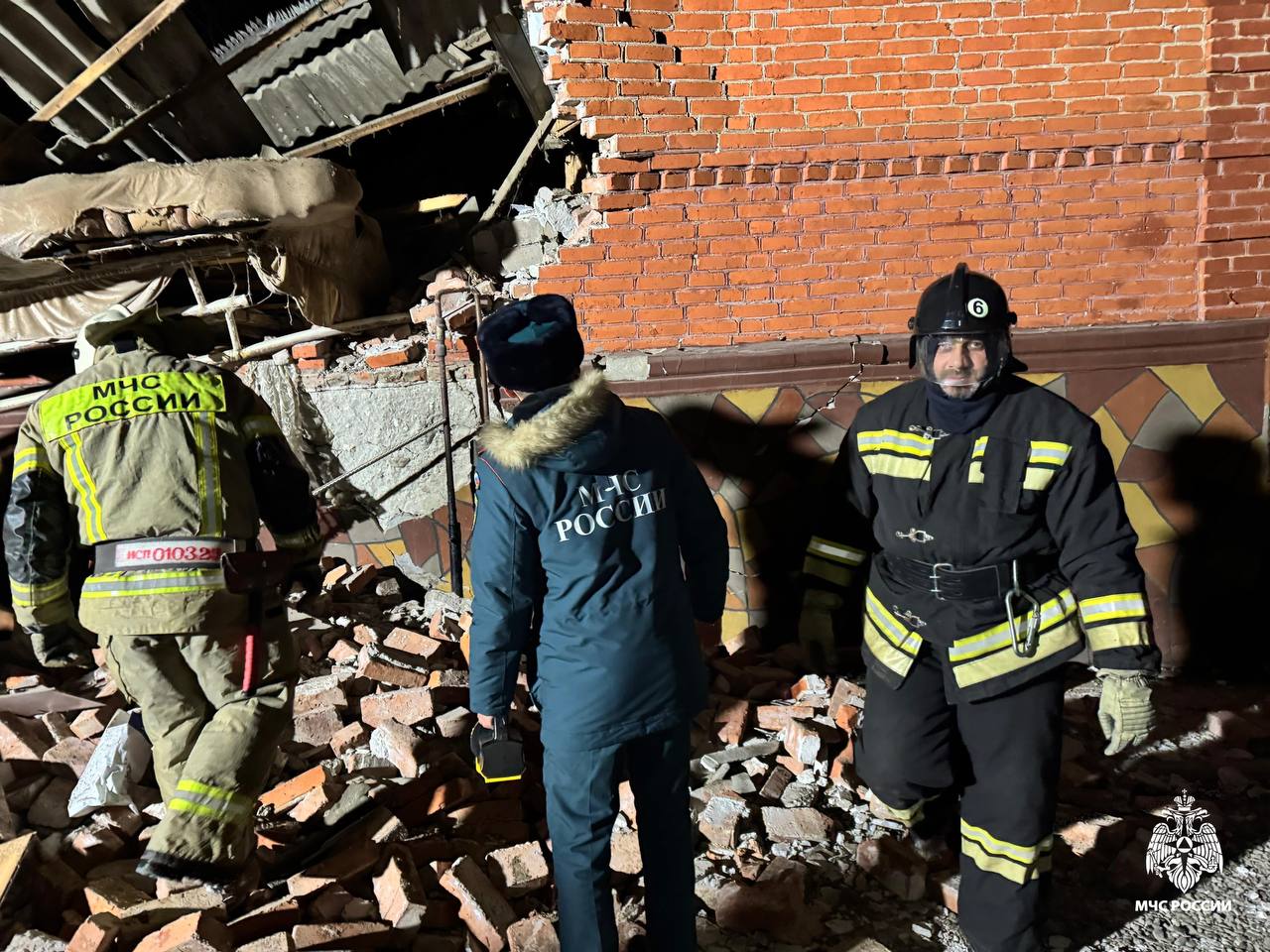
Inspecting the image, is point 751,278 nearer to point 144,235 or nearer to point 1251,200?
point 1251,200

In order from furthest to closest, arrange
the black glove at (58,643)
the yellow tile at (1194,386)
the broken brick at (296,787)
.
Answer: the yellow tile at (1194,386) < the broken brick at (296,787) < the black glove at (58,643)

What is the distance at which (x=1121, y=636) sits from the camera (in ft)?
8.20

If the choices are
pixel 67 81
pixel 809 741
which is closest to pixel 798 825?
pixel 809 741

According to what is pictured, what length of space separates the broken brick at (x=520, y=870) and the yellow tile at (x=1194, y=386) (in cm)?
382

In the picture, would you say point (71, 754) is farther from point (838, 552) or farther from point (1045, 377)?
point (1045, 377)

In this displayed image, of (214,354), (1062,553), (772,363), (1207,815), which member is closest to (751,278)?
(772,363)

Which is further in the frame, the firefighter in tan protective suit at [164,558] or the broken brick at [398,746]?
the broken brick at [398,746]

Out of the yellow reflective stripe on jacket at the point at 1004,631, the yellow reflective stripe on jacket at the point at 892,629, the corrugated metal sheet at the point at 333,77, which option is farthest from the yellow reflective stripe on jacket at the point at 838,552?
the corrugated metal sheet at the point at 333,77

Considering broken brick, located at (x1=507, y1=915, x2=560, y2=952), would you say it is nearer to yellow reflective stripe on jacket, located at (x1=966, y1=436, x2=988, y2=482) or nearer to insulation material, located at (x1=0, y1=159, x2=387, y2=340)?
yellow reflective stripe on jacket, located at (x1=966, y1=436, x2=988, y2=482)

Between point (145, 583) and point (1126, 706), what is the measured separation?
10.5 feet

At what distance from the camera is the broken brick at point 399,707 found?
12.4ft

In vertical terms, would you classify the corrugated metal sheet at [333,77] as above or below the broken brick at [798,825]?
above

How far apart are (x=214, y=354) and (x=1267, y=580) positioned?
6556 mm

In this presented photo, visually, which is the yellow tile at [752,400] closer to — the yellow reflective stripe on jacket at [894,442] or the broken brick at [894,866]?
the yellow reflective stripe on jacket at [894,442]
